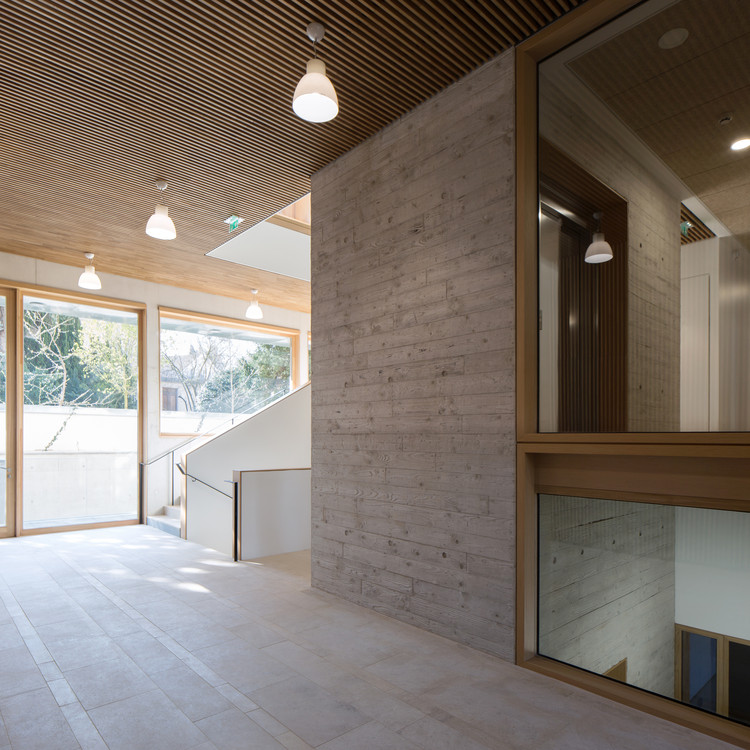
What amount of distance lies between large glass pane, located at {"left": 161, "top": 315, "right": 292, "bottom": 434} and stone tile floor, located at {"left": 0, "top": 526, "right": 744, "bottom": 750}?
432 cm

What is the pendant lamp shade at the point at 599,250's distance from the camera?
2.90 metres

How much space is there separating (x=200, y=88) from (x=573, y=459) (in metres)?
3.31

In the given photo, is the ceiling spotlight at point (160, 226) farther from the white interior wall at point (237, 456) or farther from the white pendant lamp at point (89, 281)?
the white interior wall at point (237, 456)

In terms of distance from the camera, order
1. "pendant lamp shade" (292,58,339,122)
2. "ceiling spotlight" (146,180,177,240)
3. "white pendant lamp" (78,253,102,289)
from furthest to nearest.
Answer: "white pendant lamp" (78,253,102,289)
"ceiling spotlight" (146,180,177,240)
"pendant lamp shade" (292,58,339,122)

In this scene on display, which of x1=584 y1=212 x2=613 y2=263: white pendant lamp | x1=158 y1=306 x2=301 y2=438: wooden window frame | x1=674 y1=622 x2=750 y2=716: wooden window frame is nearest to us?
x1=674 y1=622 x2=750 y2=716: wooden window frame

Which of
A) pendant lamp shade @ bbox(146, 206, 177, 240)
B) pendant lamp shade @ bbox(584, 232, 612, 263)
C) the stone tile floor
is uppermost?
pendant lamp shade @ bbox(146, 206, 177, 240)

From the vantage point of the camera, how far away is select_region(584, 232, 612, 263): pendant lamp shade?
9.50 ft

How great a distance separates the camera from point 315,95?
3006mm

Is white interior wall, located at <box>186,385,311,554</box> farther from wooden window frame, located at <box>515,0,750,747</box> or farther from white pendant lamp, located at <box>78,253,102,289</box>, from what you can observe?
wooden window frame, located at <box>515,0,750,747</box>

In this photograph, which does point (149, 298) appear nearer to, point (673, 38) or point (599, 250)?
point (599, 250)

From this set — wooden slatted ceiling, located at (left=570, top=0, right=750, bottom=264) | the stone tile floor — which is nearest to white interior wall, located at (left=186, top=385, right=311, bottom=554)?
the stone tile floor

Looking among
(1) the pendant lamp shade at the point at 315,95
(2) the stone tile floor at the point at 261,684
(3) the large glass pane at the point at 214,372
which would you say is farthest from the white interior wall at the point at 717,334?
(3) the large glass pane at the point at 214,372

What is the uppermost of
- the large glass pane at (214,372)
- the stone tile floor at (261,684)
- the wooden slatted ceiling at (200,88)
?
the wooden slatted ceiling at (200,88)

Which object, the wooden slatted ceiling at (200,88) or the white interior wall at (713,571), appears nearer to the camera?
the white interior wall at (713,571)
